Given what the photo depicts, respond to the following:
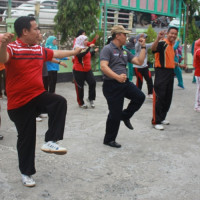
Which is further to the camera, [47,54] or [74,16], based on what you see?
[74,16]

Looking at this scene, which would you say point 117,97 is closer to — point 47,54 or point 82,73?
point 47,54

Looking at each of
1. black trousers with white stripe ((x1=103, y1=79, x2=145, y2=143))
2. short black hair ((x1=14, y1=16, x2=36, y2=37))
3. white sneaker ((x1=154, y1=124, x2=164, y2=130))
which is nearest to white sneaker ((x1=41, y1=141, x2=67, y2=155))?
short black hair ((x1=14, y1=16, x2=36, y2=37))

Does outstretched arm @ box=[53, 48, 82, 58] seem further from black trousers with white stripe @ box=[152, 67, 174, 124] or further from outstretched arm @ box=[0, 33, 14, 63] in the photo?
black trousers with white stripe @ box=[152, 67, 174, 124]

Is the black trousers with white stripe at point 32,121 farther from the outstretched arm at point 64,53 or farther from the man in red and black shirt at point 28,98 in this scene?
the outstretched arm at point 64,53

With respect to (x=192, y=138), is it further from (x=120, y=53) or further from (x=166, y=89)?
(x=120, y=53)

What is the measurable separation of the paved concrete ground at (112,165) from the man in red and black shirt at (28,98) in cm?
34

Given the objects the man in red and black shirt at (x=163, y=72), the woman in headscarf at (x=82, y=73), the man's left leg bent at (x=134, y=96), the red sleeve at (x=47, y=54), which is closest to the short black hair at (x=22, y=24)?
the red sleeve at (x=47, y=54)

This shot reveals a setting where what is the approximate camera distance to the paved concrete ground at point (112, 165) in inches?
149

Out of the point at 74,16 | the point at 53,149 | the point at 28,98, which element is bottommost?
the point at 53,149

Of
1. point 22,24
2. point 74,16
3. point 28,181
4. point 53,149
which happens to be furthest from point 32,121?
point 74,16

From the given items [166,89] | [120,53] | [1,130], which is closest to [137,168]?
[120,53]

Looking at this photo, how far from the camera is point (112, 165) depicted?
4.62 metres

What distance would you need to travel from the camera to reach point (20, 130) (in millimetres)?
3861

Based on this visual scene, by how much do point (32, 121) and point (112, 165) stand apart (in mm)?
1344
